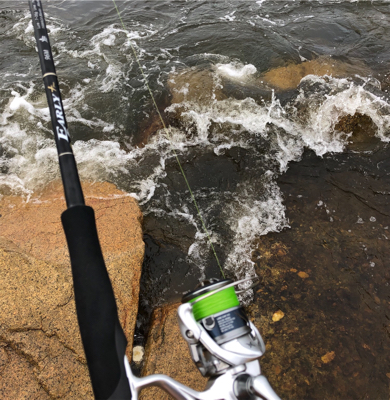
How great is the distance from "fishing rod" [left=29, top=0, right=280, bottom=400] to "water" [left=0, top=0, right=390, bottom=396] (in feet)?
4.46

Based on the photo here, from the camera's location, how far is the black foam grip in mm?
1395

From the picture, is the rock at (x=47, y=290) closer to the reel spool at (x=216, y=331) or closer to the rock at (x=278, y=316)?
the reel spool at (x=216, y=331)

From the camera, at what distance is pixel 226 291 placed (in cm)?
190

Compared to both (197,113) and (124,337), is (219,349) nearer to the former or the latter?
(124,337)

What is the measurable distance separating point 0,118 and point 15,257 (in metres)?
2.88

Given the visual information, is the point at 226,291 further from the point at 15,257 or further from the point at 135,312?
the point at 15,257

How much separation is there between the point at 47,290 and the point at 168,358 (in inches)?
45.9

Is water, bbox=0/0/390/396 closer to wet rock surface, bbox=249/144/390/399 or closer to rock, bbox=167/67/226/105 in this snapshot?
rock, bbox=167/67/226/105

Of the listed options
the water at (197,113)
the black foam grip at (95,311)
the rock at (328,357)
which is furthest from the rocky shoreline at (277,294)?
the black foam grip at (95,311)

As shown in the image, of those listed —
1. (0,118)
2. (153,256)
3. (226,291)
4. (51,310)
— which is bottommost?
(153,256)

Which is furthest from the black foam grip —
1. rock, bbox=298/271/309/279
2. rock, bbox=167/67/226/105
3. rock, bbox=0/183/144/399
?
rock, bbox=167/67/226/105

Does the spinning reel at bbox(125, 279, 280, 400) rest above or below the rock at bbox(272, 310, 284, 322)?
above

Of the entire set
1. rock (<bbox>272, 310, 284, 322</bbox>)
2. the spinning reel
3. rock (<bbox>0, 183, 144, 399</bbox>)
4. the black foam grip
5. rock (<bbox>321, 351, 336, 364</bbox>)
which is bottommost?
rock (<bbox>321, 351, 336, 364</bbox>)

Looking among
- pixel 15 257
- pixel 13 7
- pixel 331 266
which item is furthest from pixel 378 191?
pixel 13 7
